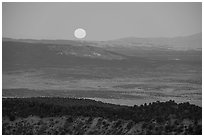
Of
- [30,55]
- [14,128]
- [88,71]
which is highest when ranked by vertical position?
[30,55]

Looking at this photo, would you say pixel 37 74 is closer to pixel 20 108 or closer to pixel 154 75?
pixel 154 75

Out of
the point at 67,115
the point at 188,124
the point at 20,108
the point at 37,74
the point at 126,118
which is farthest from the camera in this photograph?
the point at 37,74

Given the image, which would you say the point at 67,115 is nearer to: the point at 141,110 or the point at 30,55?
the point at 141,110

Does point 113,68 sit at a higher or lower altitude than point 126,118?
higher

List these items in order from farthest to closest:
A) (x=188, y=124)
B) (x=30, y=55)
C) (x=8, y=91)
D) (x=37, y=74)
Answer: (x=30, y=55), (x=37, y=74), (x=8, y=91), (x=188, y=124)

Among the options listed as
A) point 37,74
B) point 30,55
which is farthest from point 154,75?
point 30,55

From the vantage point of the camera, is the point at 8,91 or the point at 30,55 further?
the point at 30,55
